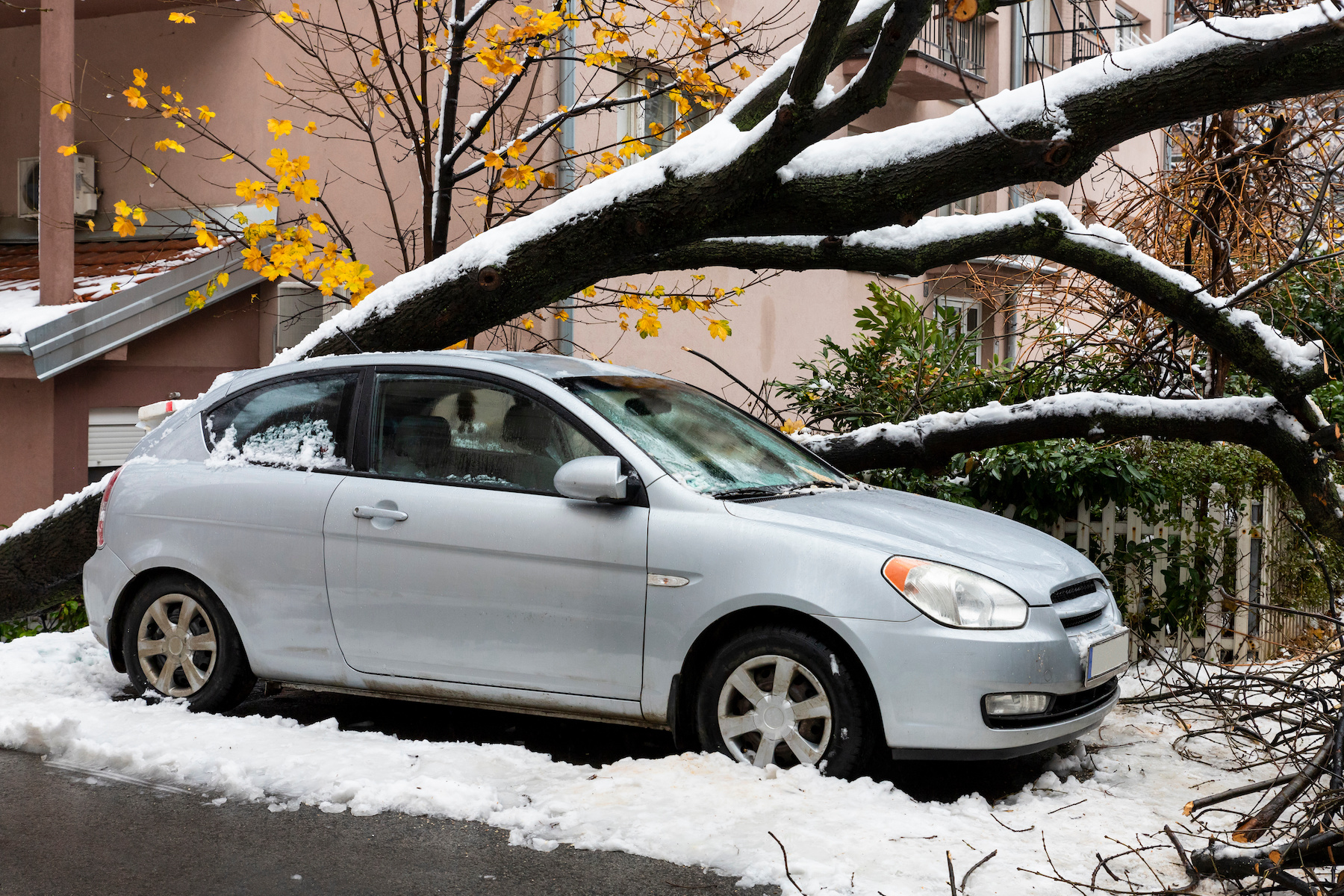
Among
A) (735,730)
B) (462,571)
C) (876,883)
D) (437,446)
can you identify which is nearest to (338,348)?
(437,446)

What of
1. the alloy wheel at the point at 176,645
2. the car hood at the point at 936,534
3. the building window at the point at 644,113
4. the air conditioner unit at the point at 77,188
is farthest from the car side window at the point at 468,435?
the air conditioner unit at the point at 77,188

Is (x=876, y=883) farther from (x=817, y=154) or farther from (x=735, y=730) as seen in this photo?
(x=817, y=154)

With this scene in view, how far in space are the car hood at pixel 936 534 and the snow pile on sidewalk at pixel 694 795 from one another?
2.48 ft

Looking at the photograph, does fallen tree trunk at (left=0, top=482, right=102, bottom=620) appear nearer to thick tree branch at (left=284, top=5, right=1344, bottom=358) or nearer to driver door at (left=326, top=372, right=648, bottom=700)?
thick tree branch at (left=284, top=5, right=1344, bottom=358)

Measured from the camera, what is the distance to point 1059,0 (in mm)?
19359

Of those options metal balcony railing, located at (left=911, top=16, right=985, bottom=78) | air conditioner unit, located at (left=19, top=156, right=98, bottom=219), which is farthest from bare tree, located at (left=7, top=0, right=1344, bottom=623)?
metal balcony railing, located at (left=911, top=16, right=985, bottom=78)

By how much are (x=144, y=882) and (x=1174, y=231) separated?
7733mm

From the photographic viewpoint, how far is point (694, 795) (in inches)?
170

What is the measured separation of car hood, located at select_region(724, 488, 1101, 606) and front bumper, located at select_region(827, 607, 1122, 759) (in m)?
0.23

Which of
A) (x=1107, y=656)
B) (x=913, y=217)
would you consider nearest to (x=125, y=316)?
(x=913, y=217)

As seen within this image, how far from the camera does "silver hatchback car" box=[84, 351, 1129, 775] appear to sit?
4.49 m

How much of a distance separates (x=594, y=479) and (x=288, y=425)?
5.59 feet

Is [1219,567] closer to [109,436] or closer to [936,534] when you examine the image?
[936,534]

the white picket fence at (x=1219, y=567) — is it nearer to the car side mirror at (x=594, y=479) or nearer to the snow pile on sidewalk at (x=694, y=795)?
the snow pile on sidewalk at (x=694, y=795)
